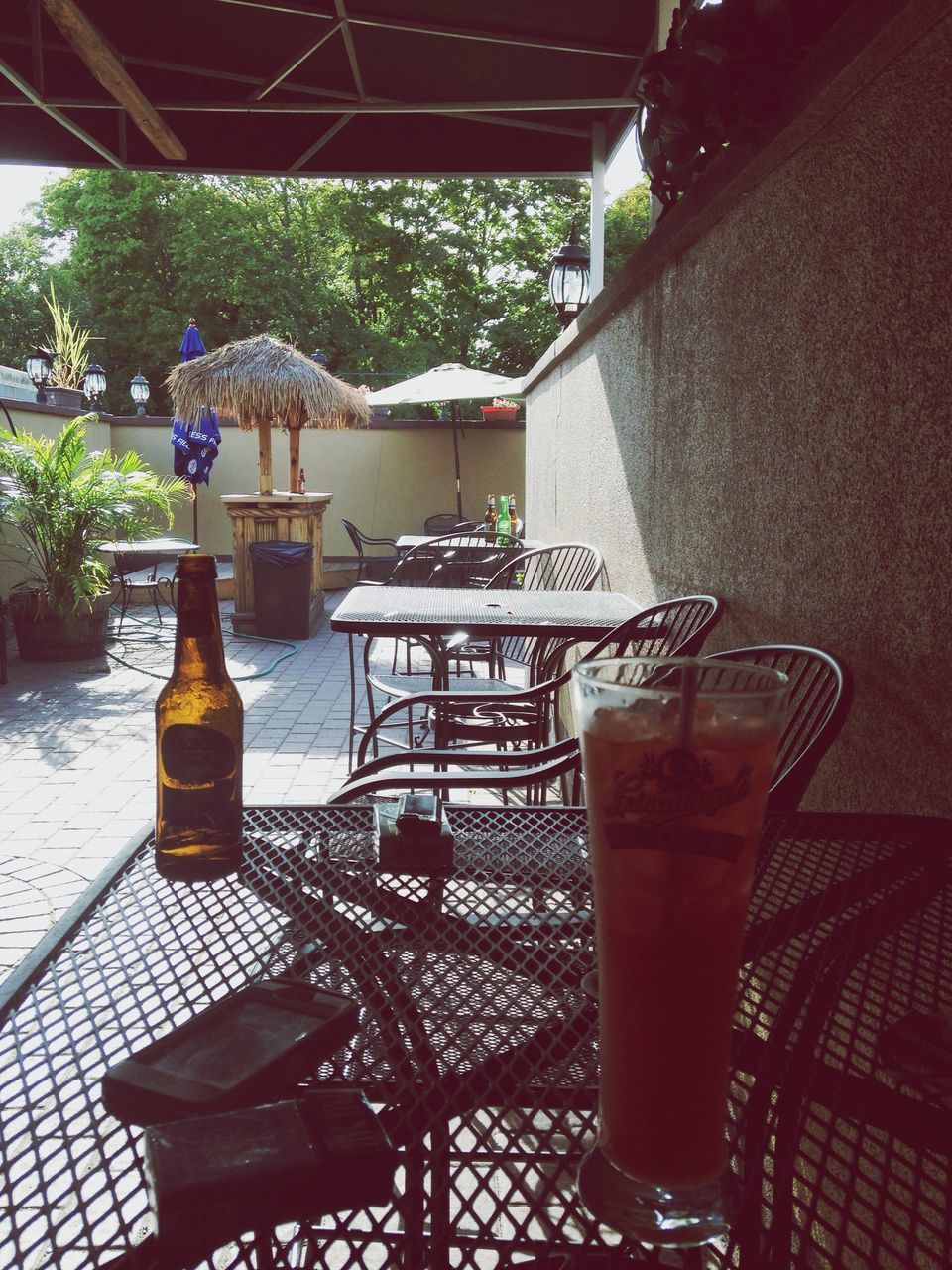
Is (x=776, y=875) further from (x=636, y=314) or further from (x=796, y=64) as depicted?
(x=636, y=314)

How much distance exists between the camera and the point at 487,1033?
2.43 feet

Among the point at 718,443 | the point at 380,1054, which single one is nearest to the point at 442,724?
the point at 718,443

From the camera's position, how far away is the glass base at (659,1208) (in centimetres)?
52

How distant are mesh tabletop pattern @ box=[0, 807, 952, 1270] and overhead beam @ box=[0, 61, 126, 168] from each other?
503 centimetres

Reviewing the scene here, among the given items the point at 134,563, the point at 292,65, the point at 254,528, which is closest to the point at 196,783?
the point at 292,65

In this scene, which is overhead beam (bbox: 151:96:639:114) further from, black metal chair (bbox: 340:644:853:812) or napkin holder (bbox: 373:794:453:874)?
napkin holder (bbox: 373:794:453:874)

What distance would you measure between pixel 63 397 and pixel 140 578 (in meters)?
3.19

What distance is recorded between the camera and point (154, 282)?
28297 mm

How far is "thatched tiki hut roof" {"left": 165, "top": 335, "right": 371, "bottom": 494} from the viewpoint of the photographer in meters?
9.39

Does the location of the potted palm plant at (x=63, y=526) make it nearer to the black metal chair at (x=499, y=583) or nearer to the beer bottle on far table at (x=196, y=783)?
the black metal chair at (x=499, y=583)

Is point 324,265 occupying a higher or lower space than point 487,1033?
higher

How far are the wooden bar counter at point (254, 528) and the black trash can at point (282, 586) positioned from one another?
270 millimetres

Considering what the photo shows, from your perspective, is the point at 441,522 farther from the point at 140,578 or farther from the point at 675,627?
the point at 675,627

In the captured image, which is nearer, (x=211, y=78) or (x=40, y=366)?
(x=211, y=78)
